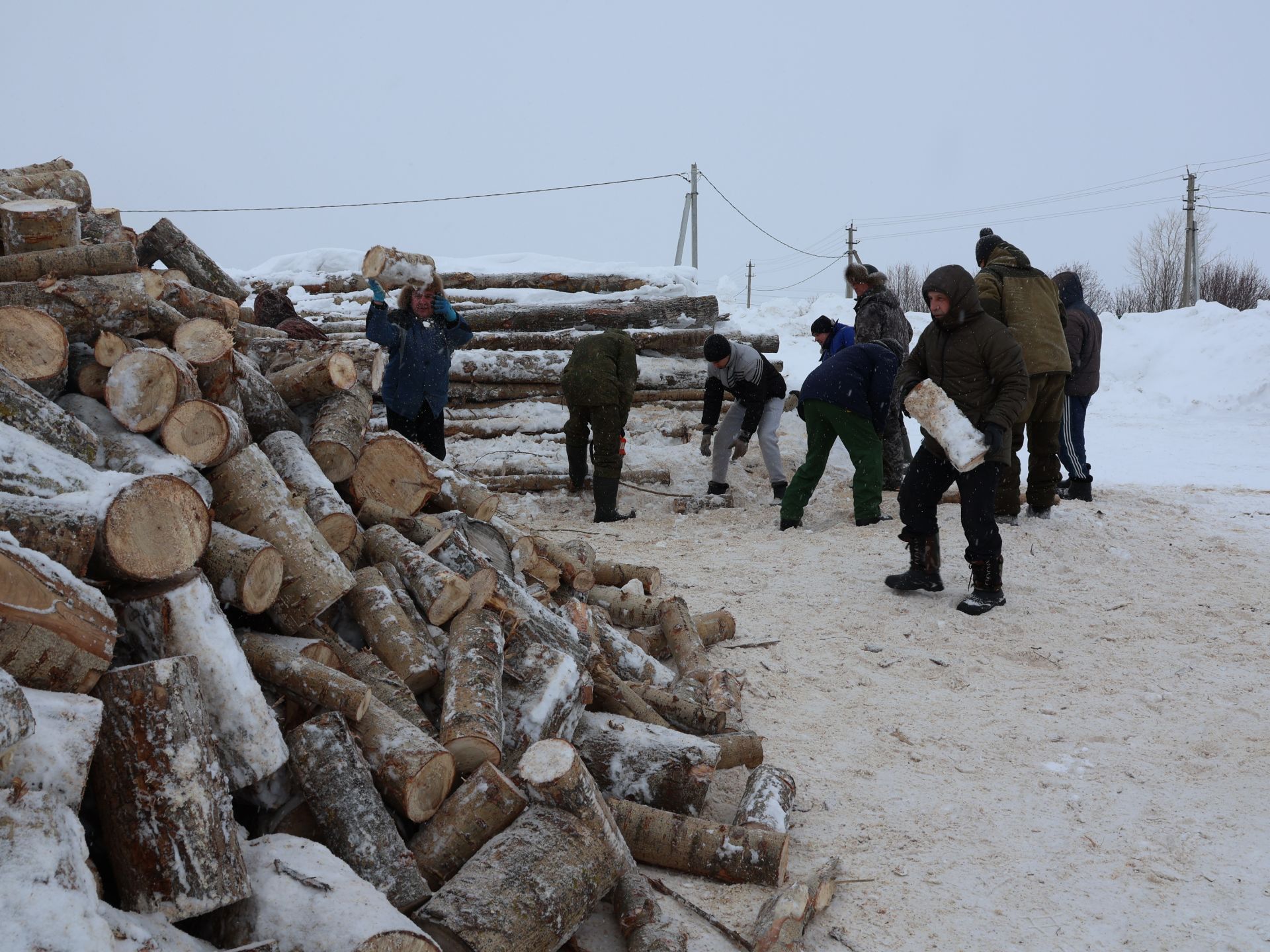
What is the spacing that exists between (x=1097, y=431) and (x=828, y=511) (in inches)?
264

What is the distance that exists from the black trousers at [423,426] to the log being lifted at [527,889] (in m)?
4.82

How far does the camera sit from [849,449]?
7805 mm

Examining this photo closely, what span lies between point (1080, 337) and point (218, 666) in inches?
298

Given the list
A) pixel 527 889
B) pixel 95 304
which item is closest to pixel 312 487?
pixel 95 304

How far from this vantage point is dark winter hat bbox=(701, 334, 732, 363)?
8508 mm

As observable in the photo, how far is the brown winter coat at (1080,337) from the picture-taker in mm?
8039

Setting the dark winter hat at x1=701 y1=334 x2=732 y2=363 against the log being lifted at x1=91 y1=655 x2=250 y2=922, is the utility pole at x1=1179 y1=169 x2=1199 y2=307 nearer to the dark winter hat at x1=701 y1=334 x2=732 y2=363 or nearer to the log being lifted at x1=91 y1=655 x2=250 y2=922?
the dark winter hat at x1=701 y1=334 x2=732 y2=363

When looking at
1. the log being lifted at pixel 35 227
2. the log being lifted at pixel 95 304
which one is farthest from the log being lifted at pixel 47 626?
the log being lifted at pixel 35 227

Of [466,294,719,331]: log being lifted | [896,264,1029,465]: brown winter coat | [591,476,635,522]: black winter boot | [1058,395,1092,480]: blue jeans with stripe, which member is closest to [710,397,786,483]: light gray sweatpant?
[591,476,635,522]: black winter boot

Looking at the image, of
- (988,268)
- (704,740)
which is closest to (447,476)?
(704,740)

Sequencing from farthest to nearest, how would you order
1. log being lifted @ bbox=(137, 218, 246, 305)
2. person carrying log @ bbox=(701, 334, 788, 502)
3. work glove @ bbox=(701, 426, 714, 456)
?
work glove @ bbox=(701, 426, 714, 456), person carrying log @ bbox=(701, 334, 788, 502), log being lifted @ bbox=(137, 218, 246, 305)

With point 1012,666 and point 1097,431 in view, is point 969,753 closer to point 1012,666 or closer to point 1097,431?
point 1012,666

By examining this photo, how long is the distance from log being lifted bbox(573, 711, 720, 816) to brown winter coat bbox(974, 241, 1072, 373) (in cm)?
468

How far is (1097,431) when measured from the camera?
13.2m
